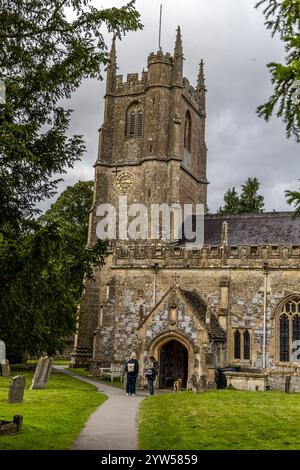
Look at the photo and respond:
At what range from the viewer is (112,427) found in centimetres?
1231

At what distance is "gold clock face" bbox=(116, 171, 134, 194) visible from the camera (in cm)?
3675

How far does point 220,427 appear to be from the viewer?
12.1m

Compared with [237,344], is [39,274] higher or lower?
higher

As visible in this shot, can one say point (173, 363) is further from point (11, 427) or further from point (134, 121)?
point (134, 121)

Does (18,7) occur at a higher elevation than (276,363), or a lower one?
higher

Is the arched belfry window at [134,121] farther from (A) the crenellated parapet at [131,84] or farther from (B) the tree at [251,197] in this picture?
(B) the tree at [251,197]

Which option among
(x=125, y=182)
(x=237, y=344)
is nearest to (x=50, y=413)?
(x=237, y=344)

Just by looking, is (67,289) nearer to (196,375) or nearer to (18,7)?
(18,7)

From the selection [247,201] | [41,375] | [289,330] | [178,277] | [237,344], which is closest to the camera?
[41,375]

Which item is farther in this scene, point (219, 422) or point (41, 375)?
point (41, 375)

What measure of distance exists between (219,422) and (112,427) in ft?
8.50

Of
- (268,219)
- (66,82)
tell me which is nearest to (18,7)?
(66,82)

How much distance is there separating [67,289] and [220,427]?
4960 mm

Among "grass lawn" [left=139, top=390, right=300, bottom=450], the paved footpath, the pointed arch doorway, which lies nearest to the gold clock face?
the pointed arch doorway
